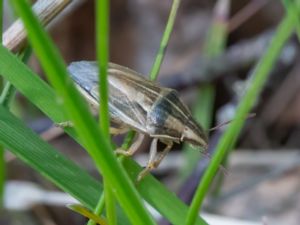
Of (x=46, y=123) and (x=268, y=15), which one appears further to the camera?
(x=268, y=15)

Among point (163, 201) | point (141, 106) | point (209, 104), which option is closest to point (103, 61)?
point (163, 201)

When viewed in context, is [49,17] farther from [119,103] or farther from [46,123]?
[46,123]

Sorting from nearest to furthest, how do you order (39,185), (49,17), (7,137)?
(7,137)
(49,17)
(39,185)

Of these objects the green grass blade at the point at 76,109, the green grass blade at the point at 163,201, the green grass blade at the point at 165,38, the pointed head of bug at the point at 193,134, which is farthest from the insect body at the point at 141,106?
the green grass blade at the point at 76,109

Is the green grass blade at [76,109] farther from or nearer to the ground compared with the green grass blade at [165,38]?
farther from the ground

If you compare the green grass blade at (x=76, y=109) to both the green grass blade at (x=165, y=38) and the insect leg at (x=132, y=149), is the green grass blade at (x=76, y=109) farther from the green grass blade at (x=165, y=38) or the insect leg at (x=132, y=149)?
the green grass blade at (x=165, y=38)

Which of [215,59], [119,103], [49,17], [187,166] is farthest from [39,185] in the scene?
[49,17]
